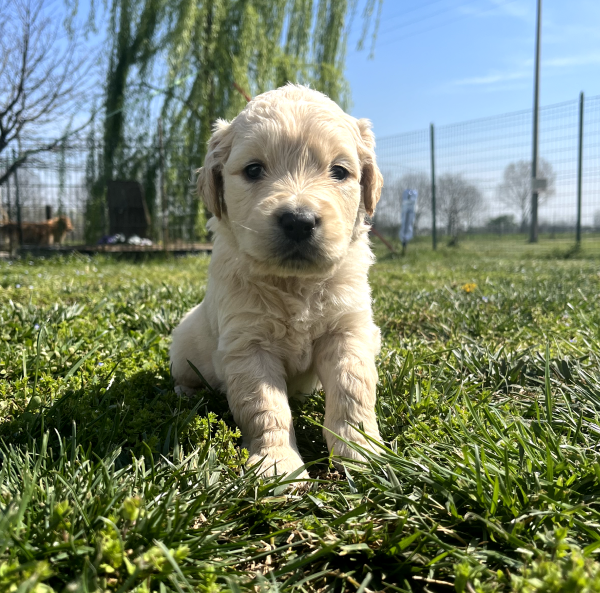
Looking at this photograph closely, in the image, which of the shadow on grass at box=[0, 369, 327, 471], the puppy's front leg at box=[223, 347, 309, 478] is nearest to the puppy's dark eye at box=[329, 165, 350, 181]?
the puppy's front leg at box=[223, 347, 309, 478]

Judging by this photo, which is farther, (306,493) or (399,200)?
(399,200)

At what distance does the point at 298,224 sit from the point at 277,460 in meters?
0.89

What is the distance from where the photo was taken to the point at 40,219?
13836mm

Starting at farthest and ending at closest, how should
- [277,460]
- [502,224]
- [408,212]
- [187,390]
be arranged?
[502,224] → [408,212] → [187,390] → [277,460]

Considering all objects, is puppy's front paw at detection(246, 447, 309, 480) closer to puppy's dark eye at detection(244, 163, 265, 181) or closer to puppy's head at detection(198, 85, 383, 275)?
puppy's head at detection(198, 85, 383, 275)

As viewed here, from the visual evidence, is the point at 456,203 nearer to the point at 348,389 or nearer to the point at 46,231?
the point at 46,231

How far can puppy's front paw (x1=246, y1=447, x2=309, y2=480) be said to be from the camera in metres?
1.70

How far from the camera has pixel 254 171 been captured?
2.21m

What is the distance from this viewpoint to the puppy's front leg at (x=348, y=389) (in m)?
1.87

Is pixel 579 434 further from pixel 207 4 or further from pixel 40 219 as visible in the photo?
pixel 40 219

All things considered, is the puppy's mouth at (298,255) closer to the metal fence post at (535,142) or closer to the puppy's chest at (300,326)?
the puppy's chest at (300,326)

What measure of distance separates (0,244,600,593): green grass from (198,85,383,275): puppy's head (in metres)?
0.76

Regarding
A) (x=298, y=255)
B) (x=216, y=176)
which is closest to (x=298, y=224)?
(x=298, y=255)

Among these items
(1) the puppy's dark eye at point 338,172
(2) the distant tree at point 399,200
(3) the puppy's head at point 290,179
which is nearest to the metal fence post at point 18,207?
(2) the distant tree at point 399,200
